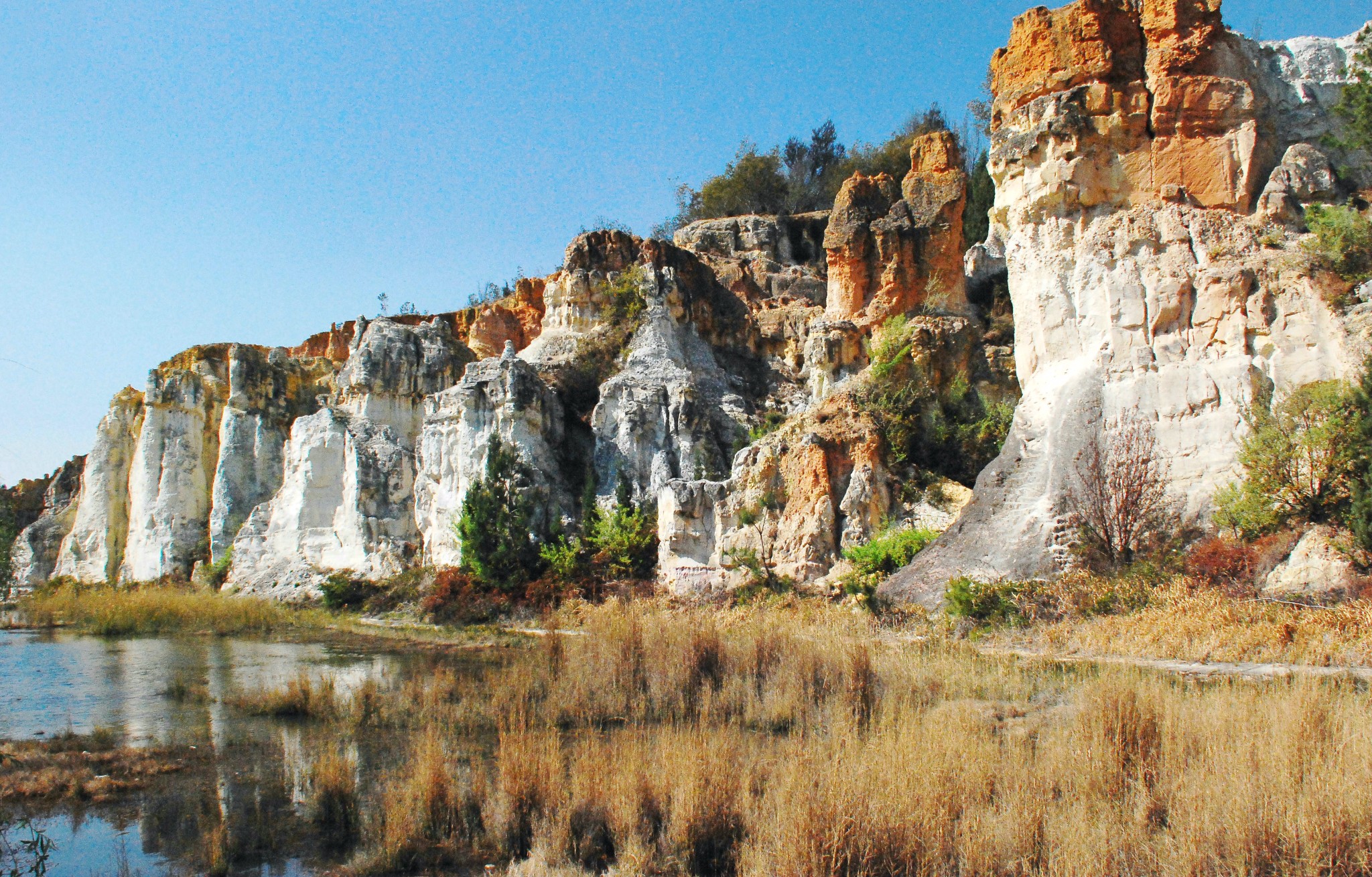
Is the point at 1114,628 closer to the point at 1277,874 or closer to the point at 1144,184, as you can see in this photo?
the point at 1277,874

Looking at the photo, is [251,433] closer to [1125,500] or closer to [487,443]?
[487,443]

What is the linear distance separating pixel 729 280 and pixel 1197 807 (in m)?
31.8

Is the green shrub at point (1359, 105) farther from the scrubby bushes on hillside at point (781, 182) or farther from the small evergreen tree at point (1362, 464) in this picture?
the scrubby bushes on hillside at point (781, 182)

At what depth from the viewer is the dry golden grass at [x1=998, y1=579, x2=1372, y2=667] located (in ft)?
30.7

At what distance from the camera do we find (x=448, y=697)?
37.4ft

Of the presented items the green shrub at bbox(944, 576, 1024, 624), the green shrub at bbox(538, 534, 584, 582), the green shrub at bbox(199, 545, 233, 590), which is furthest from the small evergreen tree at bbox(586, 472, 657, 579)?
the green shrub at bbox(199, 545, 233, 590)

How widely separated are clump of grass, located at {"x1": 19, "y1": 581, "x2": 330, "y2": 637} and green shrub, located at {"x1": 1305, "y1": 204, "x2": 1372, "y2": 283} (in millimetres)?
24258

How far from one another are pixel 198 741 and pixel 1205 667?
11.5 m

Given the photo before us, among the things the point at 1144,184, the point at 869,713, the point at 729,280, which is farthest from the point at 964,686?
the point at 729,280

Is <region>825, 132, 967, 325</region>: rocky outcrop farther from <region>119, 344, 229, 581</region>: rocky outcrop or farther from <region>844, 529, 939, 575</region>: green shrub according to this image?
<region>119, 344, 229, 581</region>: rocky outcrop

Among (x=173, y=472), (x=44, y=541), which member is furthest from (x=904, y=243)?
(x=44, y=541)

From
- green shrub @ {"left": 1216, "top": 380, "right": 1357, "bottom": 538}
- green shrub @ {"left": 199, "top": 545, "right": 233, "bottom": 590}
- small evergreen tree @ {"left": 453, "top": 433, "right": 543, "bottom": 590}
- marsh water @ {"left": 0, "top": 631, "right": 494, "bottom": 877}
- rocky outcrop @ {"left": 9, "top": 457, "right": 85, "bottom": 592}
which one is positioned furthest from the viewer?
rocky outcrop @ {"left": 9, "top": 457, "right": 85, "bottom": 592}

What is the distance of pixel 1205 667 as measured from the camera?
9.62 m

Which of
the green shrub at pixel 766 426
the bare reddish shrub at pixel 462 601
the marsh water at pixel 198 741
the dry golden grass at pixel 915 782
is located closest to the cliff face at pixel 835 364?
the green shrub at pixel 766 426
